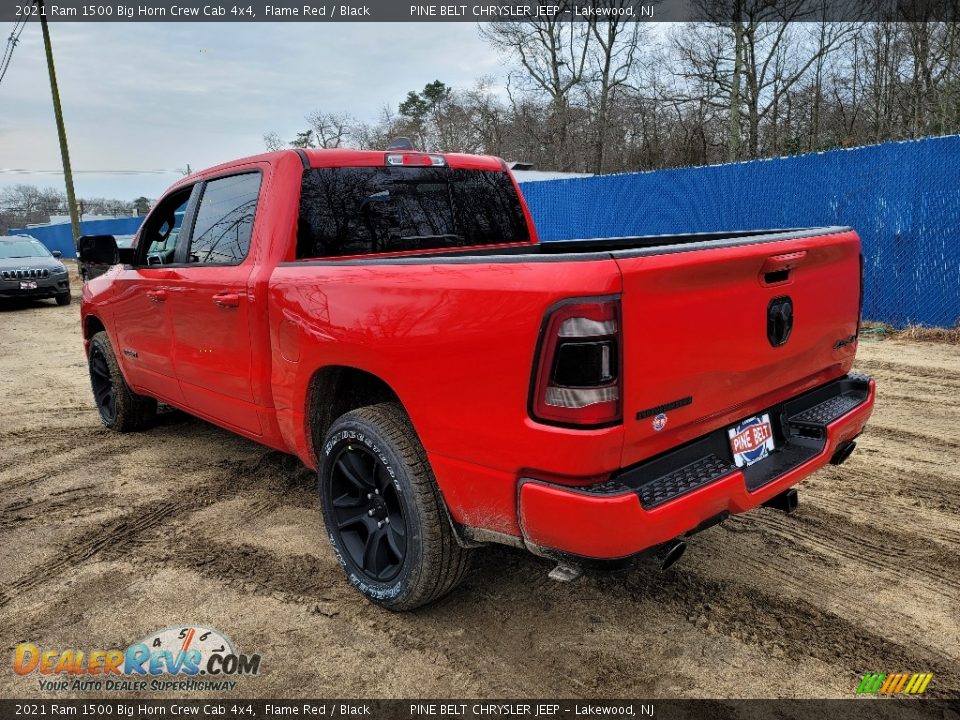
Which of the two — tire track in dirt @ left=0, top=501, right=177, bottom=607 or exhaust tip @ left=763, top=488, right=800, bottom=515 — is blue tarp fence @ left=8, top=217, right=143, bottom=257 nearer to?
tire track in dirt @ left=0, top=501, right=177, bottom=607

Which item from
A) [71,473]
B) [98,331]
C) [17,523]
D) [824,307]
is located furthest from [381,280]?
[98,331]

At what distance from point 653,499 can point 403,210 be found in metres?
2.13

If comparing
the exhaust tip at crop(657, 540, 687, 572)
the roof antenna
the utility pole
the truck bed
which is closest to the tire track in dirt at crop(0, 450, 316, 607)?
the truck bed

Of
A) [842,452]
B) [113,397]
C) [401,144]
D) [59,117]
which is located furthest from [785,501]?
[59,117]

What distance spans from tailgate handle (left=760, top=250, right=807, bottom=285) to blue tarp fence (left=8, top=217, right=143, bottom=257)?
159 feet

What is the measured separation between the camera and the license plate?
2.32 metres

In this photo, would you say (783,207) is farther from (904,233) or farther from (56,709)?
(56,709)

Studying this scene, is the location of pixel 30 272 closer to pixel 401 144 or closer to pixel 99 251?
pixel 99 251

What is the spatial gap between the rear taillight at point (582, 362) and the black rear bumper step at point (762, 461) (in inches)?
9.3

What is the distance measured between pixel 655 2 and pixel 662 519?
28710 mm

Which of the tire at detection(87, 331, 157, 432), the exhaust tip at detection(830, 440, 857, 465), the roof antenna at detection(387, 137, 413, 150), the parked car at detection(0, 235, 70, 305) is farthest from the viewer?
the parked car at detection(0, 235, 70, 305)

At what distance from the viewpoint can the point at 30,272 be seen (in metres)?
14.3

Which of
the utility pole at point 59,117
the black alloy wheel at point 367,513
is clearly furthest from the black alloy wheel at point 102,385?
the utility pole at point 59,117

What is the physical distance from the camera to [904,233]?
797 centimetres
